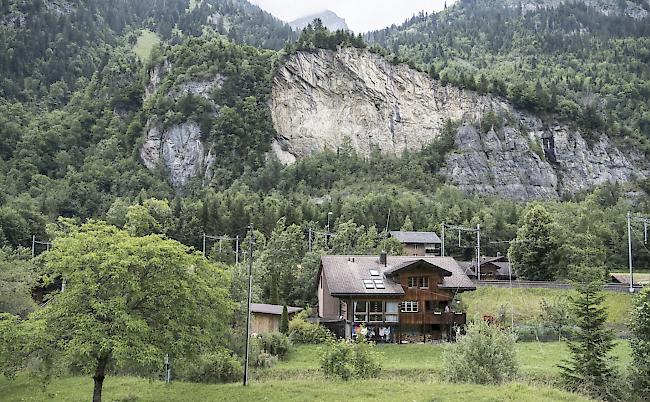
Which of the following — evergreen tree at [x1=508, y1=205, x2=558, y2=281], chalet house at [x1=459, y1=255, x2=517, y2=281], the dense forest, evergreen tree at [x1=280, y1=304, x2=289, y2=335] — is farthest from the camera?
the dense forest

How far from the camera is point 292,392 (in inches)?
1049

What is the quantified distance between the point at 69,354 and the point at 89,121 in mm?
153269

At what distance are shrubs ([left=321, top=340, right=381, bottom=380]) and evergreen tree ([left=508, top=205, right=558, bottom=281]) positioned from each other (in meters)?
43.1

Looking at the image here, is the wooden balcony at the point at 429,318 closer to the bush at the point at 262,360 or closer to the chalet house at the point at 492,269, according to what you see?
the bush at the point at 262,360

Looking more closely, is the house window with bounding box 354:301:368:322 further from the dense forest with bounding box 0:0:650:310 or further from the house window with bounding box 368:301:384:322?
the dense forest with bounding box 0:0:650:310

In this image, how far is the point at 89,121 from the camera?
543ft

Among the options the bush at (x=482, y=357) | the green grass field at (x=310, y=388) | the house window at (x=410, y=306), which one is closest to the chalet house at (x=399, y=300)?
the house window at (x=410, y=306)

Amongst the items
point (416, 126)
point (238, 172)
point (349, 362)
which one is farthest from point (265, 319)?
point (416, 126)

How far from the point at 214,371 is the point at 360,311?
19.7 meters

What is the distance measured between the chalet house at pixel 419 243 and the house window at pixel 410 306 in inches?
1456

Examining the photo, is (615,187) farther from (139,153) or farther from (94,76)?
(94,76)

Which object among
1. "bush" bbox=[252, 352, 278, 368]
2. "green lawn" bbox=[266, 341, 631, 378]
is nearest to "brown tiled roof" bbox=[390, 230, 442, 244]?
"green lawn" bbox=[266, 341, 631, 378]

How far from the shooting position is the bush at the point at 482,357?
2814 centimetres

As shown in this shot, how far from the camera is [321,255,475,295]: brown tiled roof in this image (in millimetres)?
48869
